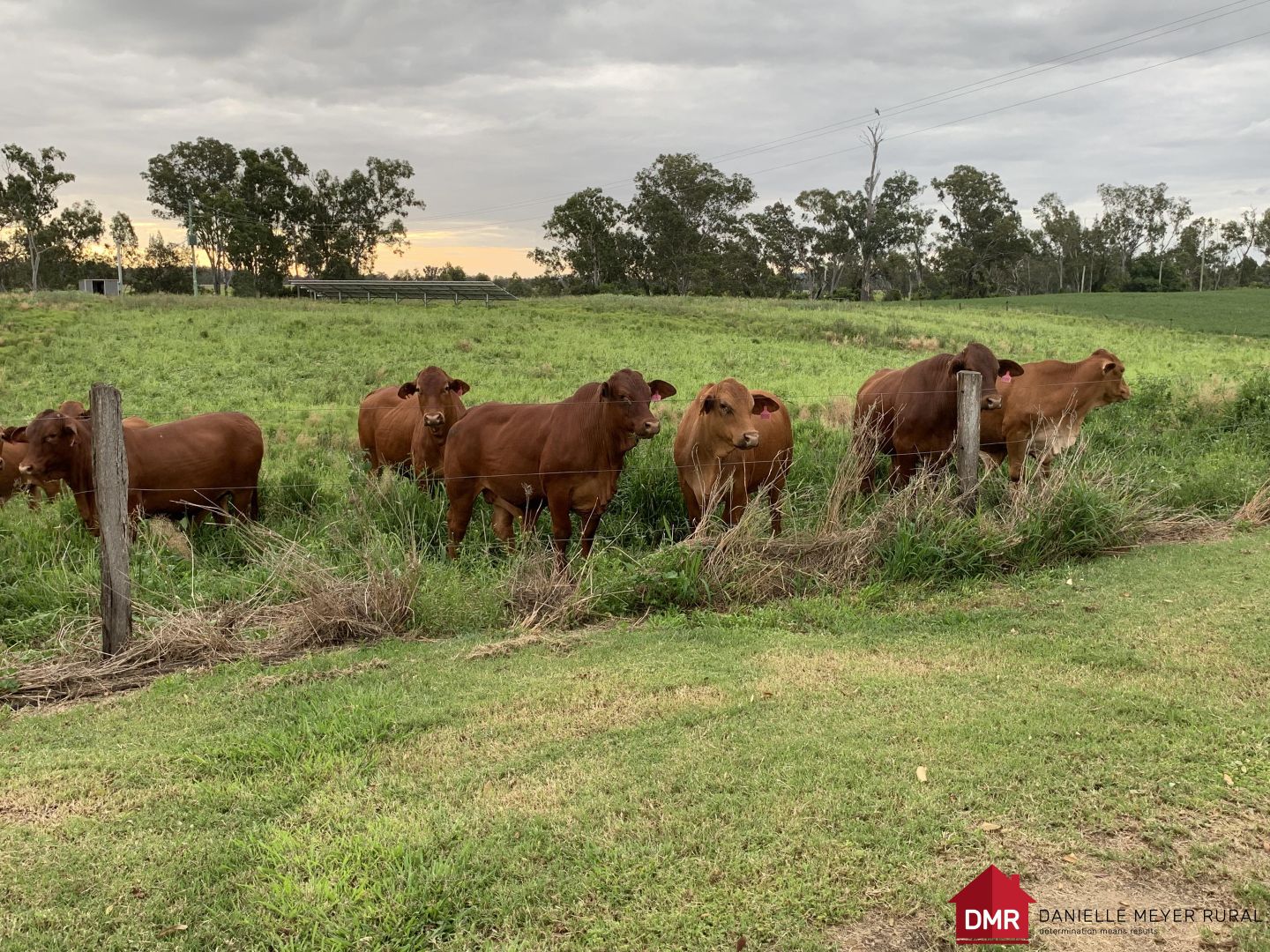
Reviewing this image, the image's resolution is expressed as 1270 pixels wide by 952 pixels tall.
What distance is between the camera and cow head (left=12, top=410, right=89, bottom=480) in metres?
7.76

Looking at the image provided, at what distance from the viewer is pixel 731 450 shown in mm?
Answer: 7875

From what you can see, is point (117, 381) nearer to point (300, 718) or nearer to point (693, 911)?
point (300, 718)

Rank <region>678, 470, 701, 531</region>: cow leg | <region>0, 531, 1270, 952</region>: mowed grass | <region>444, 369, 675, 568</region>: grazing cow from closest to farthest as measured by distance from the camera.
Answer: <region>0, 531, 1270, 952</region>: mowed grass < <region>444, 369, 675, 568</region>: grazing cow < <region>678, 470, 701, 531</region>: cow leg

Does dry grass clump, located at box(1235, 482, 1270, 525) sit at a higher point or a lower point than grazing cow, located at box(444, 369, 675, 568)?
→ lower

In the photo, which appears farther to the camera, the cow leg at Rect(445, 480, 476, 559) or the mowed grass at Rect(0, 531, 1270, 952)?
the cow leg at Rect(445, 480, 476, 559)

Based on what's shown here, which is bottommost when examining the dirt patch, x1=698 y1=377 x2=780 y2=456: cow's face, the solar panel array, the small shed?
the dirt patch

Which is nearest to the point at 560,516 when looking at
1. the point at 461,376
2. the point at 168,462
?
the point at 168,462

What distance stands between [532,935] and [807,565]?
4.47 meters

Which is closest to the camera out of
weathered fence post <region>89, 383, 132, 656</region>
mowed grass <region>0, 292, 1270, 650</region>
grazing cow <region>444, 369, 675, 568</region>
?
weathered fence post <region>89, 383, 132, 656</region>

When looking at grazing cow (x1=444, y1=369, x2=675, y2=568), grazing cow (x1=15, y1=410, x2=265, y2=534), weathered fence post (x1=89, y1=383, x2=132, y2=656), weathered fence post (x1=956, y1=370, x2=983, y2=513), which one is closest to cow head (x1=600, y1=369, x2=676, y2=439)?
grazing cow (x1=444, y1=369, x2=675, y2=568)

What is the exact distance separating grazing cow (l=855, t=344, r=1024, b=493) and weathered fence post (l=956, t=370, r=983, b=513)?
565 millimetres

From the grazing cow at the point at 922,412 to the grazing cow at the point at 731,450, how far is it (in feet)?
3.10

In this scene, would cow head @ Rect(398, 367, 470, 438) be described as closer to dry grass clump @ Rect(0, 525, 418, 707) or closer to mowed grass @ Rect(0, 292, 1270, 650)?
mowed grass @ Rect(0, 292, 1270, 650)

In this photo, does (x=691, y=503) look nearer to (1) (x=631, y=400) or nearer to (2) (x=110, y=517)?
(1) (x=631, y=400)
